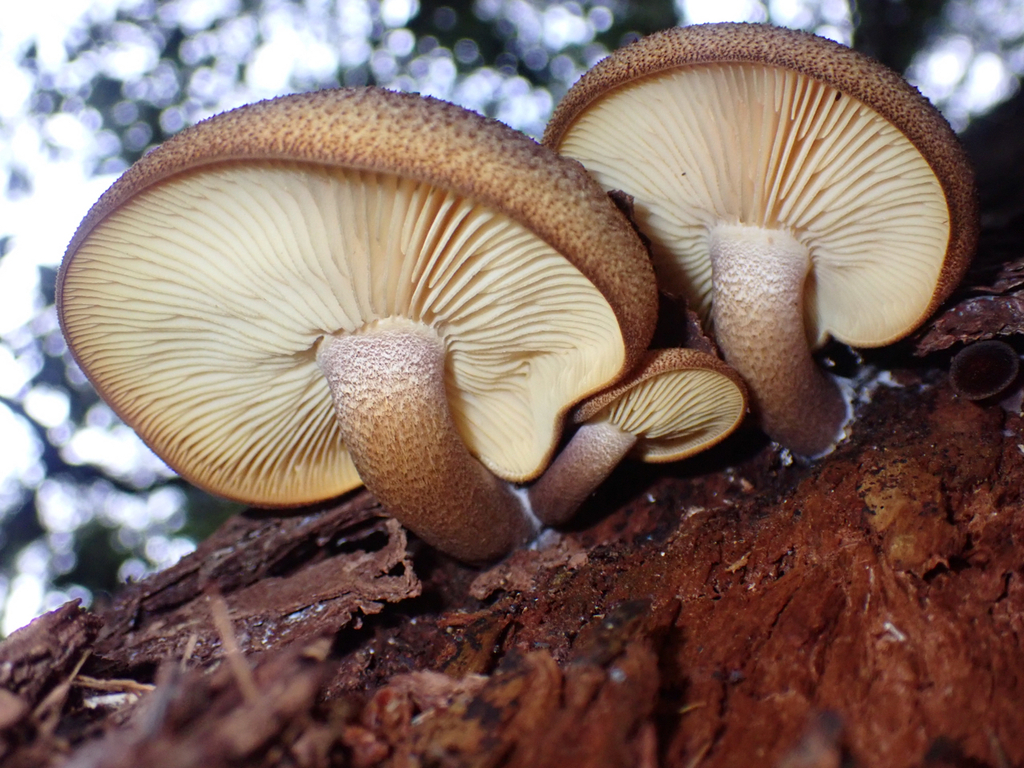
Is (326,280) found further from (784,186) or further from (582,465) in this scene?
(784,186)

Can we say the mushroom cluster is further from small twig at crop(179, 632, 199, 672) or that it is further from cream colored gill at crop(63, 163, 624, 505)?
small twig at crop(179, 632, 199, 672)

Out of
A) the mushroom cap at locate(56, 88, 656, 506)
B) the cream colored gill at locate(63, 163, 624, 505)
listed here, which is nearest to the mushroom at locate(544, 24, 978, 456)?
the mushroom cap at locate(56, 88, 656, 506)

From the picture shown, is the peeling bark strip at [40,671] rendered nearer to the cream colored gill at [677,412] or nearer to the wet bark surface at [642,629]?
the wet bark surface at [642,629]

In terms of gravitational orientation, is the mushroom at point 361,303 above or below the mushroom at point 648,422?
above

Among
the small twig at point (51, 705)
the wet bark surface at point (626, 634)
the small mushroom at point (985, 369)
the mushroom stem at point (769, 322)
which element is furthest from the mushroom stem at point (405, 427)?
A: the small mushroom at point (985, 369)

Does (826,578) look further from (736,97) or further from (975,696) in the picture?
(736,97)

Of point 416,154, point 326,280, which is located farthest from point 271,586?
point 416,154
